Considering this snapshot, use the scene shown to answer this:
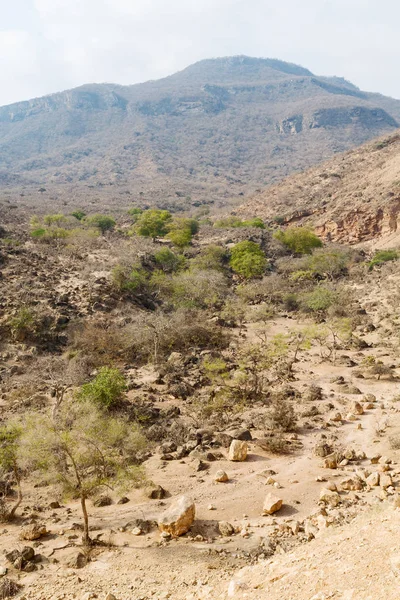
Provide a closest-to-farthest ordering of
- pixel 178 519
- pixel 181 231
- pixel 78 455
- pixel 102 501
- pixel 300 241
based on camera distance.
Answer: pixel 178 519 < pixel 78 455 < pixel 102 501 < pixel 300 241 < pixel 181 231

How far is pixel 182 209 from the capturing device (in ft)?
233

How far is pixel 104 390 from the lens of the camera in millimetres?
12984

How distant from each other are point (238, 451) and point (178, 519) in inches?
128

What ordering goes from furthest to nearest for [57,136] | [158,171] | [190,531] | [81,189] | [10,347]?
[57,136], [158,171], [81,189], [10,347], [190,531]

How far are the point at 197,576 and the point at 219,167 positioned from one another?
11405 centimetres

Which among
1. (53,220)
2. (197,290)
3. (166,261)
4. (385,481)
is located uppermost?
(53,220)

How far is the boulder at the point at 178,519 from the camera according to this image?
300 inches

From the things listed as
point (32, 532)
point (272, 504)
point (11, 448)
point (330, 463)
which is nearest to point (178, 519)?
point (272, 504)

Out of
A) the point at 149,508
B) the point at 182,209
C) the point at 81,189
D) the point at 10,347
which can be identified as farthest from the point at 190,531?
the point at 81,189

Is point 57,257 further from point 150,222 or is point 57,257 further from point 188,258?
point 150,222

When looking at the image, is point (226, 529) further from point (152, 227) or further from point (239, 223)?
point (239, 223)

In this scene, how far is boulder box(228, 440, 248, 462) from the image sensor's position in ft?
34.6

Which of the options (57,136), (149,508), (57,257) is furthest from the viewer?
(57,136)

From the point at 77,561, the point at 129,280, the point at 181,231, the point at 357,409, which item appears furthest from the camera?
the point at 181,231
